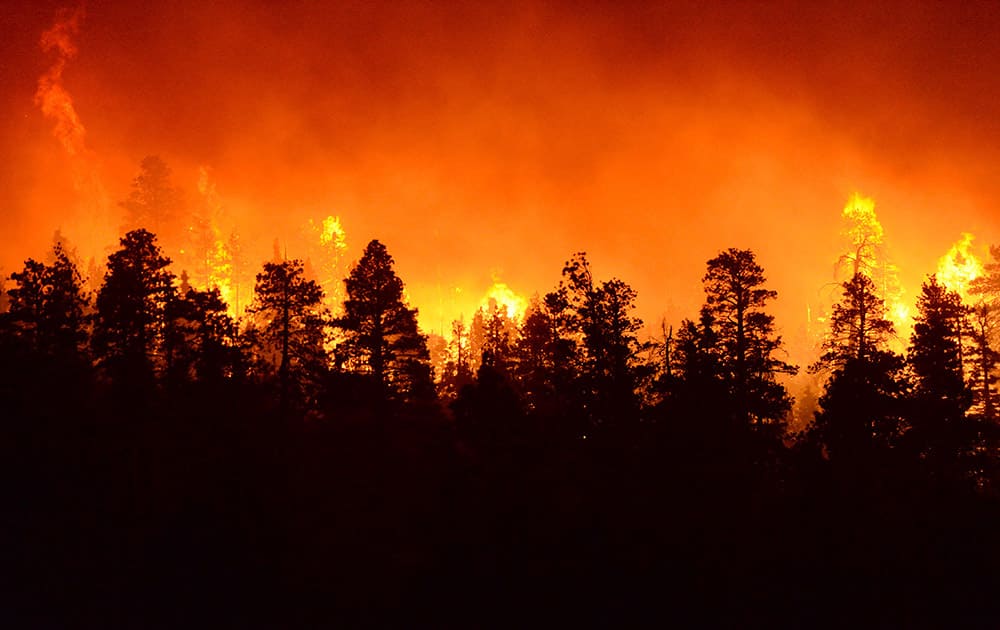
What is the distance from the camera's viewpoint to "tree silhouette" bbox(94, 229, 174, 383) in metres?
29.1

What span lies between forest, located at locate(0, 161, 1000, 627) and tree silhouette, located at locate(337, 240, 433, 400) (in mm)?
150

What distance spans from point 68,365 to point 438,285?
6081 inches

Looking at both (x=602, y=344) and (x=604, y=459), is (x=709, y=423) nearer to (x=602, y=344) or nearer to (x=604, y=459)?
(x=604, y=459)

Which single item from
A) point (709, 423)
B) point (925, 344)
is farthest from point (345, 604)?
point (925, 344)

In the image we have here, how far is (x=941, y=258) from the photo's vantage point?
8619 cm

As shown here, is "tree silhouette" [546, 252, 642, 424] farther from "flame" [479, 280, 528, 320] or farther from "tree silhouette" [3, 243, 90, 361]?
"flame" [479, 280, 528, 320]

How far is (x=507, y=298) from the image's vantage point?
483 feet

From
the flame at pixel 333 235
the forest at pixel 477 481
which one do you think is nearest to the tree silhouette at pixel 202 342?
the forest at pixel 477 481

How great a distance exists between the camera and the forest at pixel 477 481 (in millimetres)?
17969

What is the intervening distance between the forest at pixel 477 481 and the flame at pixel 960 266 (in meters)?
64.6

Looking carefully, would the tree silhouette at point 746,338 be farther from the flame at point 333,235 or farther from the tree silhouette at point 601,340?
the flame at point 333,235

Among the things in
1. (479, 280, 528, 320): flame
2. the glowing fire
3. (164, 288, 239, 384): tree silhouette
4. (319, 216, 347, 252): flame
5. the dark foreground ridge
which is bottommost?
the dark foreground ridge

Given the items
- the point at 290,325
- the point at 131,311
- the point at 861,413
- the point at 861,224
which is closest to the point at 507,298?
the point at 861,224

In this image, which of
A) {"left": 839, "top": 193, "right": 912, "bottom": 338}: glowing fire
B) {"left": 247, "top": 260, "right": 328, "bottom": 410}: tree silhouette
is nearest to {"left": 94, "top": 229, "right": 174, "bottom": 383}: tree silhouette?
{"left": 247, "top": 260, "right": 328, "bottom": 410}: tree silhouette
